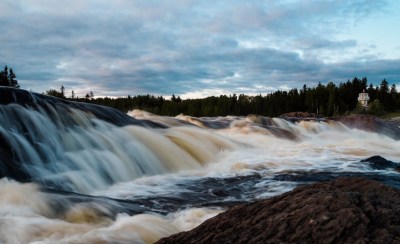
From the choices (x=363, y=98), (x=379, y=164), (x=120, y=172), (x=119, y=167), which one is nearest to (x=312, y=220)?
(x=120, y=172)

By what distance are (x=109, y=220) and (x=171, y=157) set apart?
6.88 m

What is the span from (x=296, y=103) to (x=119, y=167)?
319ft

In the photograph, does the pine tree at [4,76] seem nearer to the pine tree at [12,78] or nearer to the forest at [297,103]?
the pine tree at [12,78]

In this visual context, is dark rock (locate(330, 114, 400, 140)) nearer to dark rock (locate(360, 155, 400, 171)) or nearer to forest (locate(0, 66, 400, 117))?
dark rock (locate(360, 155, 400, 171))

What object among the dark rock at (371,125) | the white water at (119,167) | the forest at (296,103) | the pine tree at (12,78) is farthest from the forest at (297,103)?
the white water at (119,167)

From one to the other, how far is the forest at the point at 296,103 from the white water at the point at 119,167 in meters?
76.2

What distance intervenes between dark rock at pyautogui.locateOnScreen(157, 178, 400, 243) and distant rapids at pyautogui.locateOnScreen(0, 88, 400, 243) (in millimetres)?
1598

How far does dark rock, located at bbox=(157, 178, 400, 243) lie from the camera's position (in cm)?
375

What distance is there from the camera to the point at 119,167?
11094 millimetres

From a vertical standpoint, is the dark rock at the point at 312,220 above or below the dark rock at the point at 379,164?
above

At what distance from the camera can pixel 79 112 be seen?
13133 millimetres

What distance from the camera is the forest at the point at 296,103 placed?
97.8 metres

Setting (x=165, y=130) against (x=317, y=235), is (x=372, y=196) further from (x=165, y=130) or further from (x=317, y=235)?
(x=165, y=130)

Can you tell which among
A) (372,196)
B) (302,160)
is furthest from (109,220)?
(302,160)
